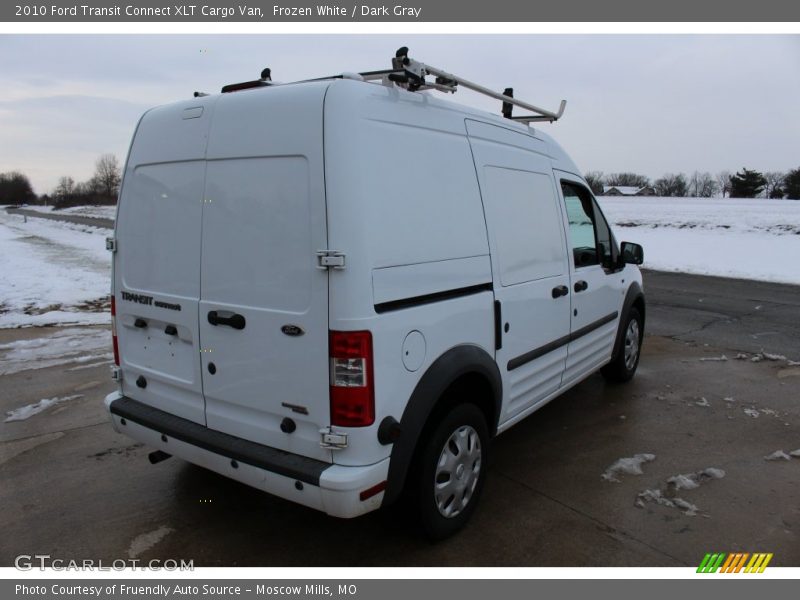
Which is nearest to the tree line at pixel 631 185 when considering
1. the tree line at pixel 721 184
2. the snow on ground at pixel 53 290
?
the tree line at pixel 721 184

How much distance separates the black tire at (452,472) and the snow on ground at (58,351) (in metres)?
5.05

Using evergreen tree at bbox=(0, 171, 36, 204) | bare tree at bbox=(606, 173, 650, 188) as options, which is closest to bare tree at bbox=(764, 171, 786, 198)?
bare tree at bbox=(606, 173, 650, 188)

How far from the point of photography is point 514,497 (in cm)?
361

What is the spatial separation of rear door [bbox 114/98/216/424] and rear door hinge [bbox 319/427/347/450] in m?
0.88

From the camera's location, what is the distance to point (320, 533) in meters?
3.22

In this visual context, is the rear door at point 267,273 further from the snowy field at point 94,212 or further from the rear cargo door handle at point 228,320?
the snowy field at point 94,212

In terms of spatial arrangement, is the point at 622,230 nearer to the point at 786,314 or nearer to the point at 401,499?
the point at 786,314

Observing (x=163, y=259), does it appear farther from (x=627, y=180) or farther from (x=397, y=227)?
(x=627, y=180)

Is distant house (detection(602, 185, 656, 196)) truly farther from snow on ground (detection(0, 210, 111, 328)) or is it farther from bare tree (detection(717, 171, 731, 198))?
snow on ground (detection(0, 210, 111, 328))

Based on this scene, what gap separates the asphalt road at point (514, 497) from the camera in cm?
304

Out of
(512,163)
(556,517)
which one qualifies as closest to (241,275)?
(512,163)

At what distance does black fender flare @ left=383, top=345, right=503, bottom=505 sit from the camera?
2.70 metres

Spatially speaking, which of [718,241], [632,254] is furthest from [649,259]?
[632,254]

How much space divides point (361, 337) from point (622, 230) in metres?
26.8
